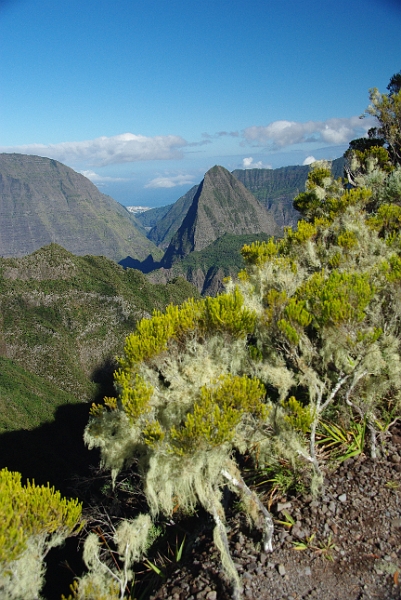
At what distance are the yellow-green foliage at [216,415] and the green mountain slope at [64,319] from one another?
61.2m

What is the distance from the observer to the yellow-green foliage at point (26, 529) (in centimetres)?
425

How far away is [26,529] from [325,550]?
380cm

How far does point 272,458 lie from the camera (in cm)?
653

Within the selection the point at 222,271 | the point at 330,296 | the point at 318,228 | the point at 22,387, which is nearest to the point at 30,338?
the point at 22,387

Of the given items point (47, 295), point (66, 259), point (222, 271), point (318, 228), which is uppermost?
point (318, 228)

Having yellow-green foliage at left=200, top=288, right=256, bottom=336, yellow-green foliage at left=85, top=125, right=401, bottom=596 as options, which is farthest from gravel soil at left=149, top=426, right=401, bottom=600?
yellow-green foliage at left=200, top=288, right=256, bottom=336

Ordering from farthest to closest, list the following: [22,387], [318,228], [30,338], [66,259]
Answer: [66,259] → [30,338] → [22,387] → [318,228]

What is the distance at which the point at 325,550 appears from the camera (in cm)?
507

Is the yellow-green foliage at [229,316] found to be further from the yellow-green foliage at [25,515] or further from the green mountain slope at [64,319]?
the green mountain slope at [64,319]

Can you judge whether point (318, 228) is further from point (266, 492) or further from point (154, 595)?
point (154, 595)

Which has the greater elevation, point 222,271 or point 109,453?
point 109,453

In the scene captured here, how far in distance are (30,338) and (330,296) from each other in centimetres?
7883

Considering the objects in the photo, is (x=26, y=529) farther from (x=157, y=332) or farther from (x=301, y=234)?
(x=301, y=234)

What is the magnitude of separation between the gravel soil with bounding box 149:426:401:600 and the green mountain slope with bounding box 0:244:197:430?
60.2 m
